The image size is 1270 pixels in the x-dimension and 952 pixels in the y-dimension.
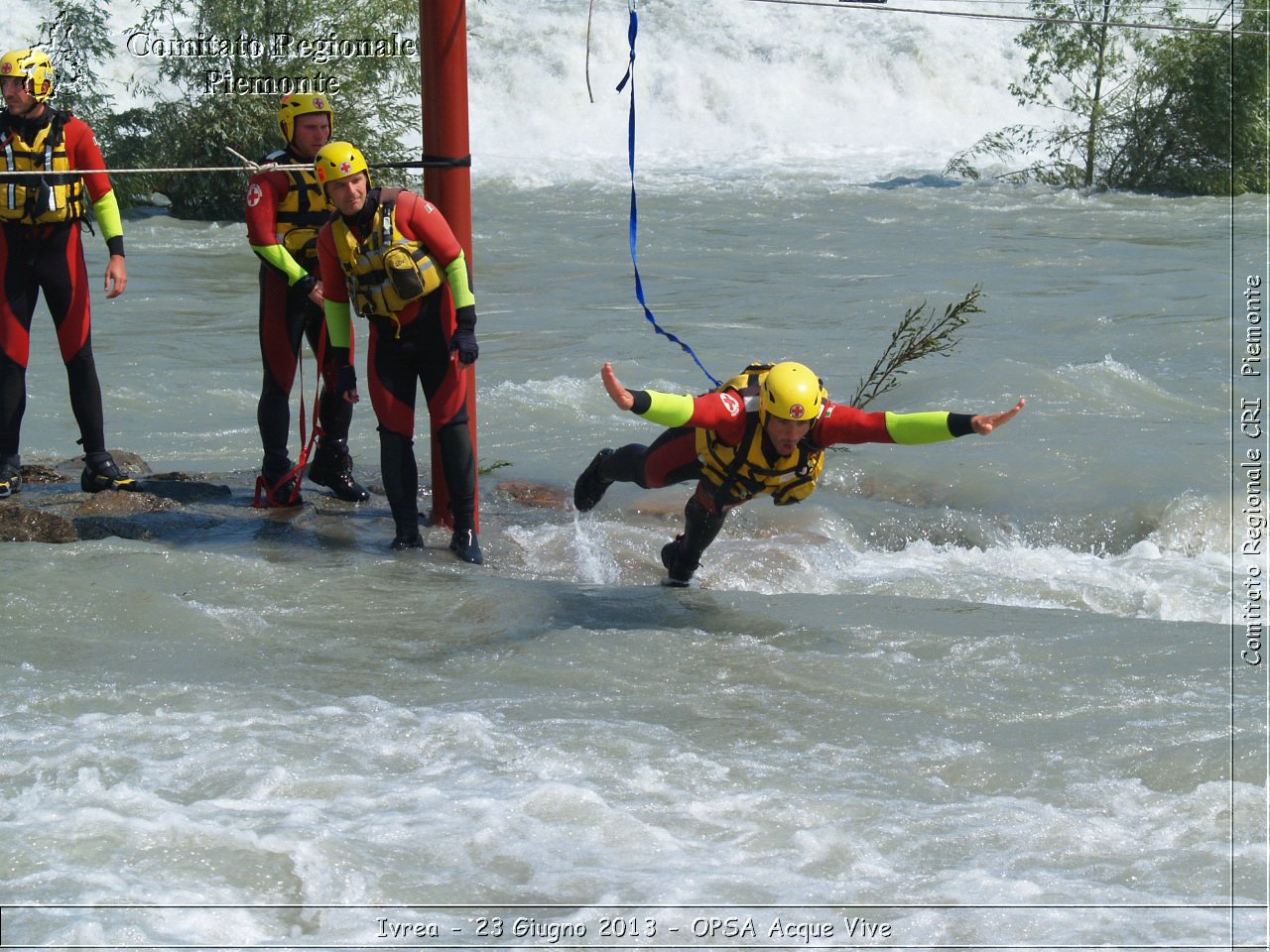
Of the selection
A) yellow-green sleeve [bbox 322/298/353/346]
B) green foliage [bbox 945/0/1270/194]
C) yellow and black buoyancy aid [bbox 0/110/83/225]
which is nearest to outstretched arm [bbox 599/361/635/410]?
yellow-green sleeve [bbox 322/298/353/346]

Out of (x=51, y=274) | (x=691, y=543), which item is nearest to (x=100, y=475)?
(x=51, y=274)

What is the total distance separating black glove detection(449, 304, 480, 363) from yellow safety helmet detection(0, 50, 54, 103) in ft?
7.09

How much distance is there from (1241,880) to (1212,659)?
5.87 ft

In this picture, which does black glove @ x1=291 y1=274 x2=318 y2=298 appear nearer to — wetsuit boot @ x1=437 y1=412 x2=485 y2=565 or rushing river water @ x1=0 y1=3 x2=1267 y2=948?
wetsuit boot @ x1=437 y1=412 x2=485 y2=565

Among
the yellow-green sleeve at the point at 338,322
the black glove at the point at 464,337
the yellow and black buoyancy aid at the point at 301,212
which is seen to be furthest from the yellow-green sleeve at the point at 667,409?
the yellow and black buoyancy aid at the point at 301,212

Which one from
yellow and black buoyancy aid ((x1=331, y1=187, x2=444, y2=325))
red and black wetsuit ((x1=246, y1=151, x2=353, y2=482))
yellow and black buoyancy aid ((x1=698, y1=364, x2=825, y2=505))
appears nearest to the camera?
yellow and black buoyancy aid ((x1=698, y1=364, x2=825, y2=505))

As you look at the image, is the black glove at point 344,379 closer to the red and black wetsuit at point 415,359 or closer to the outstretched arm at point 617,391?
the red and black wetsuit at point 415,359

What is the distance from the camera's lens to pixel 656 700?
5332 millimetres

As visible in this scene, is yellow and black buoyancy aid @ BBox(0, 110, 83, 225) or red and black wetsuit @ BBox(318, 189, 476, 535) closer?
red and black wetsuit @ BBox(318, 189, 476, 535)

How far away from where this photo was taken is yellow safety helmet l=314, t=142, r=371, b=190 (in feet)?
20.9

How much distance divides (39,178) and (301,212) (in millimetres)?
1160

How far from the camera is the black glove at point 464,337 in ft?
21.3

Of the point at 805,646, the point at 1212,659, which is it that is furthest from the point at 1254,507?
the point at 805,646

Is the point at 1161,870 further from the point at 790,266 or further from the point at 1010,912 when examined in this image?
the point at 790,266
